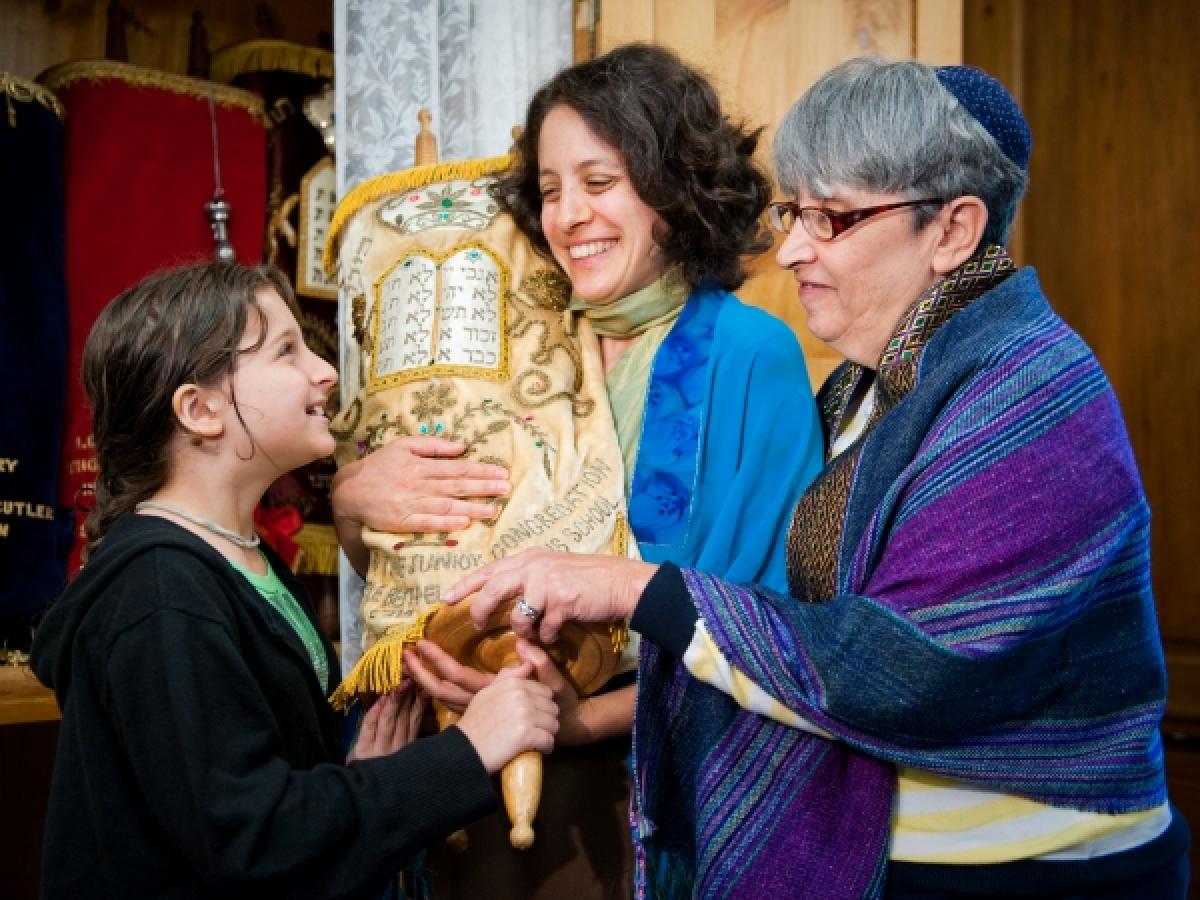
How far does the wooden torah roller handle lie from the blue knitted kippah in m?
0.72

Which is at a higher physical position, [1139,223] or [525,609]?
[1139,223]

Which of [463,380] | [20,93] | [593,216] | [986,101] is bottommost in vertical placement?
[463,380]

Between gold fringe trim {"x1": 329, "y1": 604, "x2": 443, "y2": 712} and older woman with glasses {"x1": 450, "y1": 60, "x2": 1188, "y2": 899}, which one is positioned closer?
older woman with glasses {"x1": 450, "y1": 60, "x2": 1188, "y2": 899}

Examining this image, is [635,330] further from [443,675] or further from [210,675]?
[210,675]

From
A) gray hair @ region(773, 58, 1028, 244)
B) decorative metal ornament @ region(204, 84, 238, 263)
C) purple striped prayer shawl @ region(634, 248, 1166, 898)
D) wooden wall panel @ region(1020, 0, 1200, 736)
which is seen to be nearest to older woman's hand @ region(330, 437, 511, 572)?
purple striped prayer shawl @ region(634, 248, 1166, 898)

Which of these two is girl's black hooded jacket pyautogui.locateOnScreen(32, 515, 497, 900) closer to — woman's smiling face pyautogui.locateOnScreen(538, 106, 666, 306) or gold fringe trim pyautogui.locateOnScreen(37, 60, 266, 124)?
woman's smiling face pyautogui.locateOnScreen(538, 106, 666, 306)

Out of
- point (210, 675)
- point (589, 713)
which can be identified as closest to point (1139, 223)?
point (589, 713)

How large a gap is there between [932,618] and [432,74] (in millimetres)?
1575

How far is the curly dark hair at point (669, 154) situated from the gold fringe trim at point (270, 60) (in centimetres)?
102

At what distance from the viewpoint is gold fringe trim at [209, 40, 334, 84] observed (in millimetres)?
2637

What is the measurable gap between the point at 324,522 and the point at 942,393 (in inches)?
63.4

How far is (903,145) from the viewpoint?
1.45m

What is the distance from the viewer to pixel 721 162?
1765 millimetres

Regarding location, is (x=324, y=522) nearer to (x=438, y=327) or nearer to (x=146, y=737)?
(x=438, y=327)
